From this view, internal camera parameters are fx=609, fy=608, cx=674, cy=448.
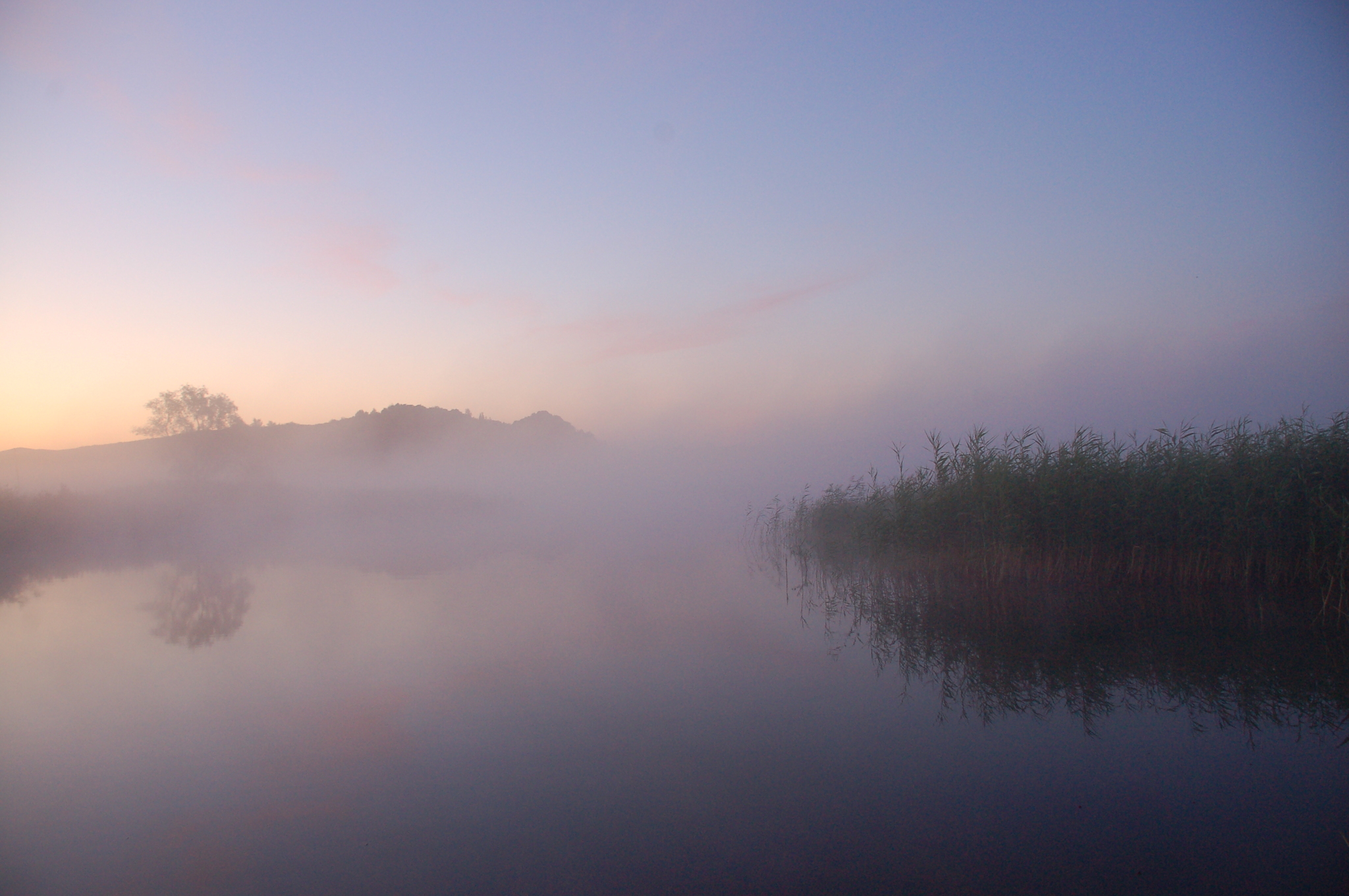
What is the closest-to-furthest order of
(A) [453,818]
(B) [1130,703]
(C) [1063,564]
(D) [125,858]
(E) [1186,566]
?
(D) [125,858]
(A) [453,818]
(B) [1130,703]
(E) [1186,566]
(C) [1063,564]

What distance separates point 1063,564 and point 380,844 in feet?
32.8

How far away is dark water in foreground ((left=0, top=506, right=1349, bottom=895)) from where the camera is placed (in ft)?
11.0

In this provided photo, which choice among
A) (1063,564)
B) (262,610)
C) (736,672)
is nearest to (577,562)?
(262,610)

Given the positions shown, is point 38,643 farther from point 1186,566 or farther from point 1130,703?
point 1186,566

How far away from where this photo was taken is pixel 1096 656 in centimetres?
655

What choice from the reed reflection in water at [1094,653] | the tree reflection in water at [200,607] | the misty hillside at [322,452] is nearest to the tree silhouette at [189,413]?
the misty hillside at [322,452]

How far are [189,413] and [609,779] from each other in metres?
36.2

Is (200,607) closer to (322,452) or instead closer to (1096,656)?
(1096,656)

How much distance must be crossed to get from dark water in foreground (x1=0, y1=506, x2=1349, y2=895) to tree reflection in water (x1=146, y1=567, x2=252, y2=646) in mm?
533

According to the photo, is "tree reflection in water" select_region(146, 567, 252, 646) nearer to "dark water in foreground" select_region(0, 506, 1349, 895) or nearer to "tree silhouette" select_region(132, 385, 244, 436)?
"dark water in foreground" select_region(0, 506, 1349, 895)

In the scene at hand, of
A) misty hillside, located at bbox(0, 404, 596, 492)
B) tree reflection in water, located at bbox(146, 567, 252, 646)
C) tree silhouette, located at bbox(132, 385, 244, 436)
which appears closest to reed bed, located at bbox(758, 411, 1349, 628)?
tree reflection in water, located at bbox(146, 567, 252, 646)

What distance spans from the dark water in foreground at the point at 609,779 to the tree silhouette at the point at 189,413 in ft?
91.8

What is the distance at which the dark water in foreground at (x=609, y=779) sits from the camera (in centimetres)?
336

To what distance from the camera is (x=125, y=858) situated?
3.58 meters
